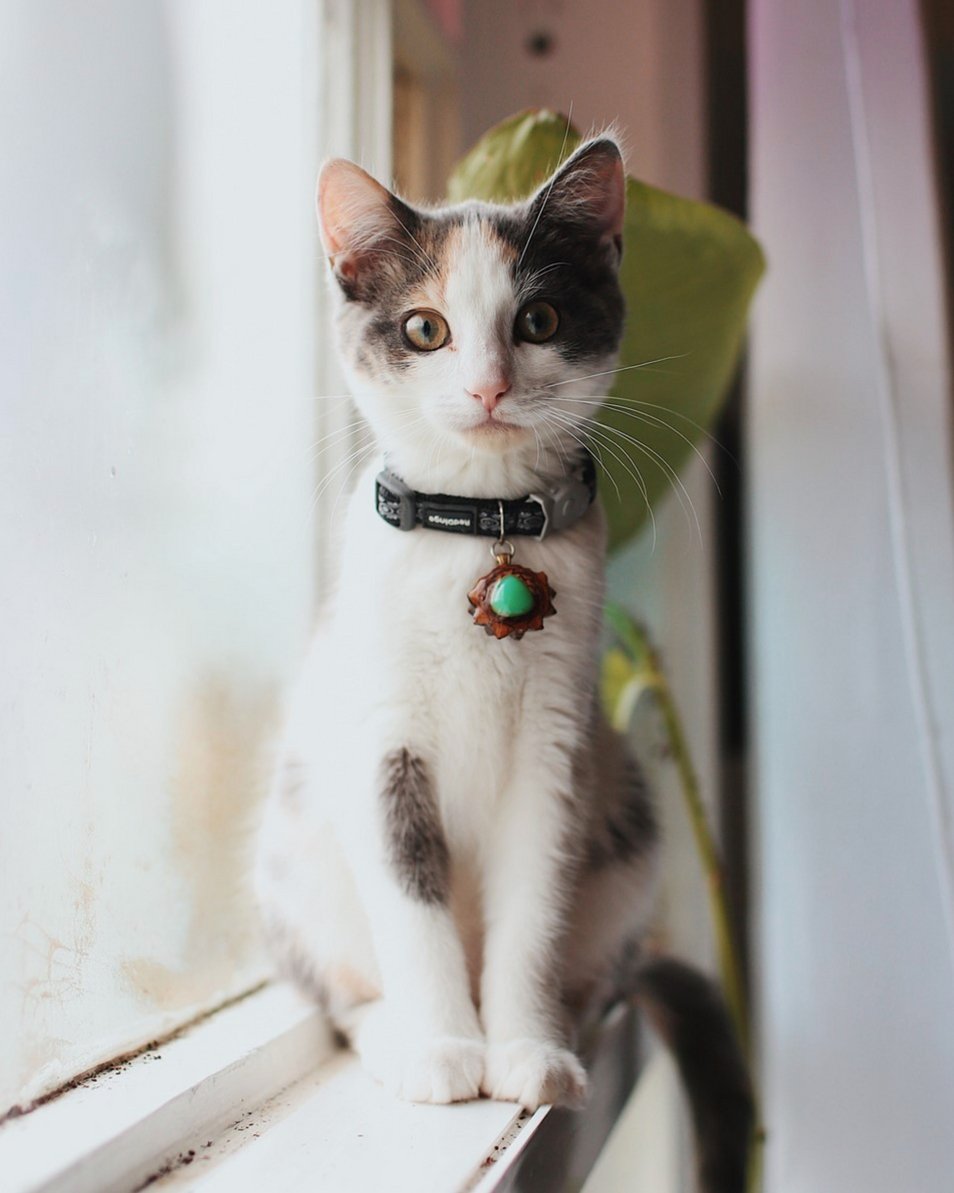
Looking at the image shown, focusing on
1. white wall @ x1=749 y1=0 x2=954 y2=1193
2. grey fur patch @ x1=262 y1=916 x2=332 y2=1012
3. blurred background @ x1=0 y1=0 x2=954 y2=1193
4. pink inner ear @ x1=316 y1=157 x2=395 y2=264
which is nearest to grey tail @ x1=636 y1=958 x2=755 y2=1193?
blurred background @ x1=0 y1=0 x2=954 y2=1193

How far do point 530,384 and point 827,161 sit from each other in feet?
3.38

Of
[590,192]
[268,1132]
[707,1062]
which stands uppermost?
[590,192]

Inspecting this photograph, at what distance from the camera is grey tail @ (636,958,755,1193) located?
1097 millimetres

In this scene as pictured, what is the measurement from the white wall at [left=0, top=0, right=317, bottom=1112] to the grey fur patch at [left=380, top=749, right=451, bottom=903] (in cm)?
24

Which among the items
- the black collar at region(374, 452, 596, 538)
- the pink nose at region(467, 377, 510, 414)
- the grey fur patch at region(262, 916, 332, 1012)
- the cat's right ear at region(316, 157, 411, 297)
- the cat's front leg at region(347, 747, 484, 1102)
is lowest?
the grey fur patch at region(262, 916, 332, 1012)

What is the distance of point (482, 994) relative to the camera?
89cm

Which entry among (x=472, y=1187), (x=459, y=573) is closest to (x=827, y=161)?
(x=459, y=573)

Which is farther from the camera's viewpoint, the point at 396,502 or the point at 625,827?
the point at 625,827

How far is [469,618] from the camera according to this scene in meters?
0.86

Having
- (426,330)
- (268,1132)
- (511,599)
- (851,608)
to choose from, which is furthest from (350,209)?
(851,608)

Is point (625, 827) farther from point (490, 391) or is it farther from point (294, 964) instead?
point (490, 391)

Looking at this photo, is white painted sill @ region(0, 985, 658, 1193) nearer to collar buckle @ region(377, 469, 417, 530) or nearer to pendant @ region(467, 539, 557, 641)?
pendant @ region(467, 539, 557, 641)

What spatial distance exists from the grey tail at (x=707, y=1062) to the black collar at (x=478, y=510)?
0.68 meters

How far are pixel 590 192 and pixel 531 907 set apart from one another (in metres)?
0.67
